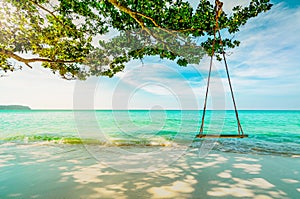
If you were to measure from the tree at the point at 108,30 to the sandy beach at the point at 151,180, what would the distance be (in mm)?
2982

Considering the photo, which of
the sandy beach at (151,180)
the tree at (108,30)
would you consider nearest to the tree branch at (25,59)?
the tree at (108,30)

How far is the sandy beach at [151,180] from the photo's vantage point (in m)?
2.98

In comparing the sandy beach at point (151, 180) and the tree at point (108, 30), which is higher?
the tree at point (108, 30)

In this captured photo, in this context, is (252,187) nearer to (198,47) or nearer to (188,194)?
(188,194)

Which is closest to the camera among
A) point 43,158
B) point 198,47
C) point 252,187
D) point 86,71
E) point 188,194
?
point 188,194

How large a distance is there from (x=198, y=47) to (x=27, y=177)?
20.3 ft

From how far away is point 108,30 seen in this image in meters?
5.68

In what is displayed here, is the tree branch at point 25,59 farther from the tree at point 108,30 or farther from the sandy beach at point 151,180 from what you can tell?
the sandy beach at point 151,180

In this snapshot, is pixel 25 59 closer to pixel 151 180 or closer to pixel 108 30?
pixel 108 30

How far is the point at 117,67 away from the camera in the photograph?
258 inches

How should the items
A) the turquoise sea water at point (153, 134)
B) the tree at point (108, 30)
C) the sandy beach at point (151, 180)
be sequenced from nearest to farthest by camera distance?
the sandy beach at point (151, 180)
the tree at point (108, 30)
the turquoise sea water at point (153, 134)

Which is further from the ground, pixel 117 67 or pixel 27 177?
pixel 117 67

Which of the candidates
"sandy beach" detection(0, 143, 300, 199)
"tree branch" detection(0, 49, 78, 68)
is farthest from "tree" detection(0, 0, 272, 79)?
"sandy beach" detection(0, 143, 300, 199)

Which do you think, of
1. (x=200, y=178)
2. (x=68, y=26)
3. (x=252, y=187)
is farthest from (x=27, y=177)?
(x=252, y=187)
